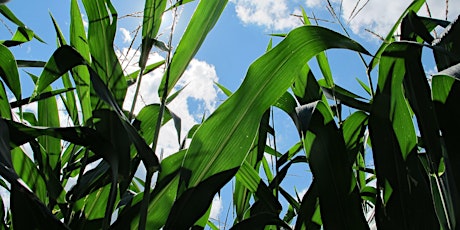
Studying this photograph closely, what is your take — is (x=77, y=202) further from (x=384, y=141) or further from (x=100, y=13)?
(x=384, y=141)

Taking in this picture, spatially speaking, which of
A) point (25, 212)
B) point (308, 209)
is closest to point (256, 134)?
point (308, 209)

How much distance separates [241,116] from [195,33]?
13 centimetres

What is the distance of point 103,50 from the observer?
0.61 meters

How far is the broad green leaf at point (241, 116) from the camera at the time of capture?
527 millimetres

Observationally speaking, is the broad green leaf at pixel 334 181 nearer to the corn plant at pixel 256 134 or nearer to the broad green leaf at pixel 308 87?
the corn plant at pixel 256 134

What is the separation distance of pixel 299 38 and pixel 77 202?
1.30 ft

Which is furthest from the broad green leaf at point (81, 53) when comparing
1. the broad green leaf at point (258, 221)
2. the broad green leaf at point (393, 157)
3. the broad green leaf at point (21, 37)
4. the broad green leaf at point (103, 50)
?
the broad green leaf at point (393, 157)

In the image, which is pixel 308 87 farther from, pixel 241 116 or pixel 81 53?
pixel 81 53

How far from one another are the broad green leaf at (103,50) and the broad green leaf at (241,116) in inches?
5.8

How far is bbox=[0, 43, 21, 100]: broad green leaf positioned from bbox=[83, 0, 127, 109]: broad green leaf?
0.35 ft

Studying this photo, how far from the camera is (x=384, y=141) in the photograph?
0.53 metres

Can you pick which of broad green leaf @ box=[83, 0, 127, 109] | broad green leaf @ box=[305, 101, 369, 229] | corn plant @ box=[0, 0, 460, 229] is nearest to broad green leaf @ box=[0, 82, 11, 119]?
corn plant @ box=[0, 0, 460, 229]

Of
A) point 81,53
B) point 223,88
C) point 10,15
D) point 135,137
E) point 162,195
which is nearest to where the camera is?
point 135,137

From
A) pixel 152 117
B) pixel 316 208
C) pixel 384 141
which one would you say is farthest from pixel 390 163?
pixel 152 117
